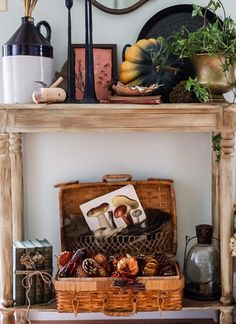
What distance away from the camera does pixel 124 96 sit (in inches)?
68.2

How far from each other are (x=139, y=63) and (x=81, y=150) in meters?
0.40

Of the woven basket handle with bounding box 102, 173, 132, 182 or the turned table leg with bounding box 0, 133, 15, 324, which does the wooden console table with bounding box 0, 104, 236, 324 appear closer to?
the turned table leg with bounding box 0, 133, 15, 324

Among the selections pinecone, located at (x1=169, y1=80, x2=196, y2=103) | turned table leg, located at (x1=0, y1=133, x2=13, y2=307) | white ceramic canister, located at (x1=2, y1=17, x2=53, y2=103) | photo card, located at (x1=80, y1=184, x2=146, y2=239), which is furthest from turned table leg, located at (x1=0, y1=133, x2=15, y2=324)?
pinecone, located at (x1=169, y1=80, x2=196, y2=103)

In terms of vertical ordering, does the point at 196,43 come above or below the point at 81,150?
above

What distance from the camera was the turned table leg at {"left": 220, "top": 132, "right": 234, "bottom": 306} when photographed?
1.72 metres

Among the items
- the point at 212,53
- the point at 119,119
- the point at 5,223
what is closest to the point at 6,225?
the point at 5,223

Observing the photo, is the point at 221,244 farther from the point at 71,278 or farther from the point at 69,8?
the point at 69,8

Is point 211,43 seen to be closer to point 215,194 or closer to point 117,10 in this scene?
point 117,10

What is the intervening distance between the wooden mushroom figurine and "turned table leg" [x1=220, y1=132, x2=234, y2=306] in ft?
1.15

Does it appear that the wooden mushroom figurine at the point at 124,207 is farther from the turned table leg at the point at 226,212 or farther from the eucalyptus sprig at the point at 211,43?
the eucalyptus sprig at the point at 211,43

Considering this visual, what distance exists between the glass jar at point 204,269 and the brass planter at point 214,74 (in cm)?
49

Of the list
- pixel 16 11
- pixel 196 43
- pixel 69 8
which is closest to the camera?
pixel 196 43

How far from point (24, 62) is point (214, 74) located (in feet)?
2.05

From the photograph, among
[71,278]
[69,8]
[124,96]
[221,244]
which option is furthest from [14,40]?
[221,244]
